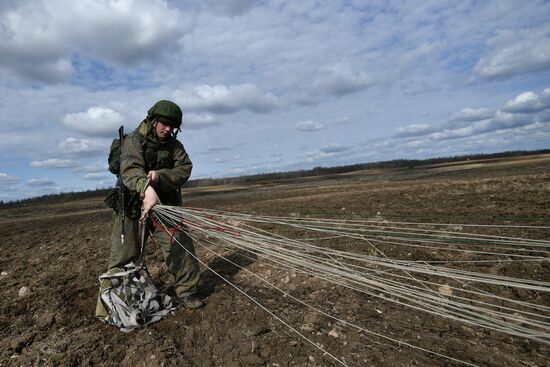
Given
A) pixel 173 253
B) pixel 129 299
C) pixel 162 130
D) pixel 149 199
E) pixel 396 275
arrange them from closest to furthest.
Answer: pixel 396 275, pixel 149 199, pixel 129 299, pixel 162 130, pixel 173 253

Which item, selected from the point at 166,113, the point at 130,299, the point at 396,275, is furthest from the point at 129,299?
the point at 396,275

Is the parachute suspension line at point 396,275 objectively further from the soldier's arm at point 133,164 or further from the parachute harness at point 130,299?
the parachute harness at point 130,299

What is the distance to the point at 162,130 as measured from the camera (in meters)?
3.68

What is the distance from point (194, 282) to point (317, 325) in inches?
56.0

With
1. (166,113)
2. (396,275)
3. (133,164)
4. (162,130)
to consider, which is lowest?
(396,275)

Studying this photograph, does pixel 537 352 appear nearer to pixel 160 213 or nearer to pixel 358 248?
pixel 358 248

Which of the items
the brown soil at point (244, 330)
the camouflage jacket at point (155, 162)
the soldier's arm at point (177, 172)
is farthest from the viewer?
the soldier's arm at point (177, 172)

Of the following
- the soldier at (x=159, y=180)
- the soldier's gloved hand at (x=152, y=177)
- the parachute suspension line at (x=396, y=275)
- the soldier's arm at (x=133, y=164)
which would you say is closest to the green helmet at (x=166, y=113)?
the soldier at (x=159, y=180)

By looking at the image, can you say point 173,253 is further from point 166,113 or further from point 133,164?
point 166,113

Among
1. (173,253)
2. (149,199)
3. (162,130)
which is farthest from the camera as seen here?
(173,253)

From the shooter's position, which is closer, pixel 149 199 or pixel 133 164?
pixel 149 199

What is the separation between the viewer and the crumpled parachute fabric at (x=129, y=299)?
3.43m

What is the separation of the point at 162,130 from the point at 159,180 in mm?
546

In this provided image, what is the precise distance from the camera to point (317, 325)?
338cm
